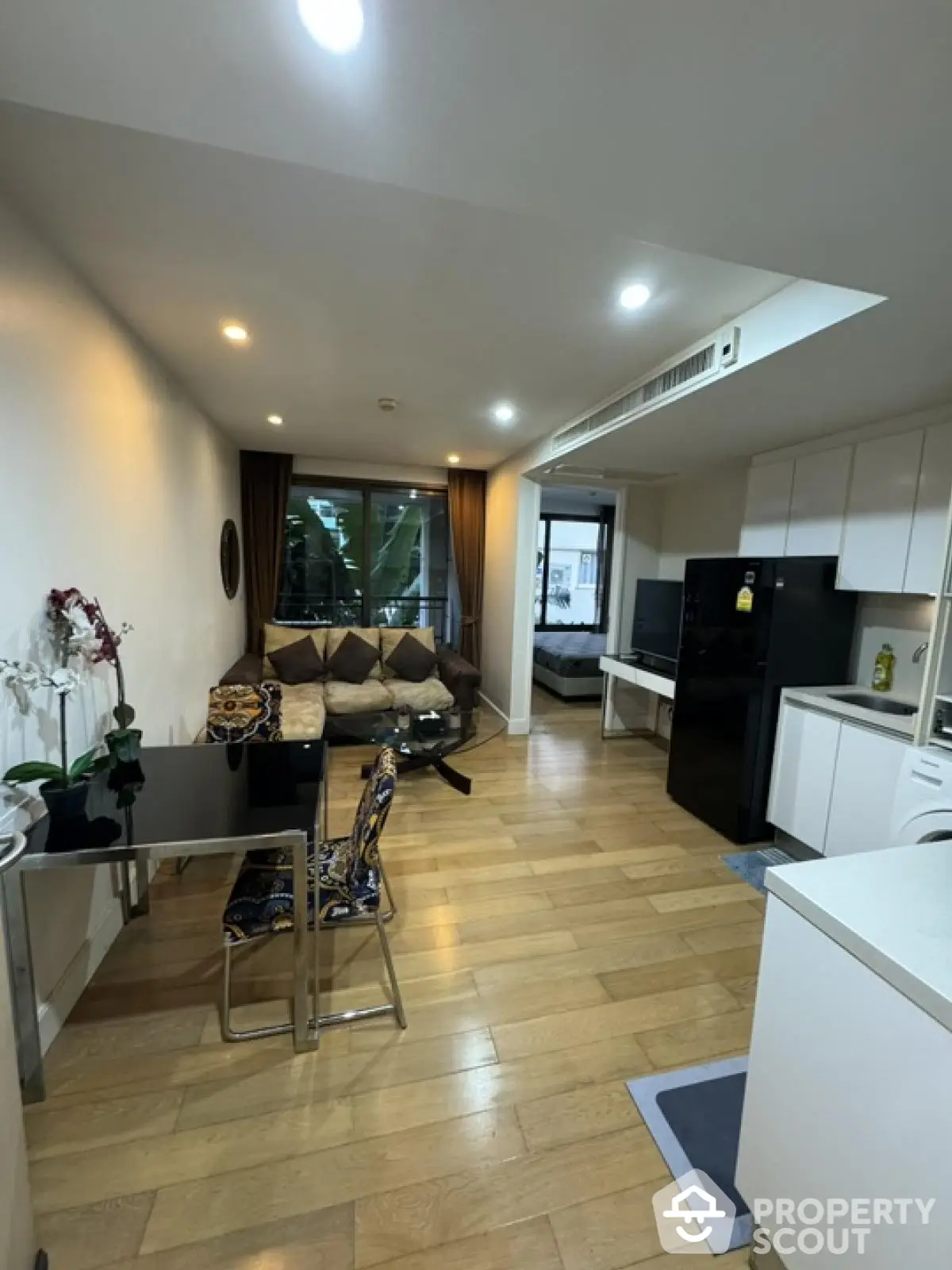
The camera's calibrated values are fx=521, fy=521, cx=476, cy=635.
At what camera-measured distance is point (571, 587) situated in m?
8.10

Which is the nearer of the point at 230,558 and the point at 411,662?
the point at 230,558

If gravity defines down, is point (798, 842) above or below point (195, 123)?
below

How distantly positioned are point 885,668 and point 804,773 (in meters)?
0.76

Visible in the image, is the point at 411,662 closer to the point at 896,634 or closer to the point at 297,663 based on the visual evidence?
the point at 297,663

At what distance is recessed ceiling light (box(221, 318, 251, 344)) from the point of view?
2.28 m

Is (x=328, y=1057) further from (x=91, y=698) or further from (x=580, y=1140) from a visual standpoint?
(x=91, y=698)

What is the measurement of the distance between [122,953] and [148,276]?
2.56m

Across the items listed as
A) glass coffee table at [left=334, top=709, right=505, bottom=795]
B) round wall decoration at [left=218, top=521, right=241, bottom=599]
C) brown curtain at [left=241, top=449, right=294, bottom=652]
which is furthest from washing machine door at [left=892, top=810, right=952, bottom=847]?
brown curtain at [left=241, top=449, right=294, bottom=652]

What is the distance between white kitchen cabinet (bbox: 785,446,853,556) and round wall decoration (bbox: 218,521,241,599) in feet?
13.6

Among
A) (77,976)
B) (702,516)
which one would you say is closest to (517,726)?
(702,516)

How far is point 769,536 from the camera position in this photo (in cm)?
333

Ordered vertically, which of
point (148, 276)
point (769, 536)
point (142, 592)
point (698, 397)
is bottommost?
point (142, 592)

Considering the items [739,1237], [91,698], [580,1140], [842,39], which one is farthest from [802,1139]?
[91,698]

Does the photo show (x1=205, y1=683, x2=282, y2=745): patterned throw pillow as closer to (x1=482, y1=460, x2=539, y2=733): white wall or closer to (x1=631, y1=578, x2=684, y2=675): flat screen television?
(x1=482, y1=460, x2=539, y2=733): white wall
